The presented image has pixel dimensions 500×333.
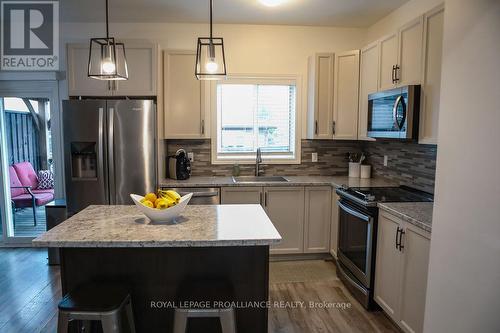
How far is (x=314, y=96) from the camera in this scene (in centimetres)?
384

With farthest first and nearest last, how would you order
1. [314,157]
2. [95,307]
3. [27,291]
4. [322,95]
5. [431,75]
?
[314,157]
[322,95]
[27,291]
[431,75]
[95,307]

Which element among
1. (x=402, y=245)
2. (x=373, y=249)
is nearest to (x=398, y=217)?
(x=402, y=245)

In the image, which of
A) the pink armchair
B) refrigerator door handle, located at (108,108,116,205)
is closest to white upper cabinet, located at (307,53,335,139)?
refrigerator door handle, located at (108,108,116,205)

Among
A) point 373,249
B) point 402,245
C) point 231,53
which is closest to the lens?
point 402,245

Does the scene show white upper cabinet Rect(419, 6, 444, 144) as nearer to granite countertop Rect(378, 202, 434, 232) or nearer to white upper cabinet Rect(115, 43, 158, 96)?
granite countertop Rect(378, 202, 434, 232)

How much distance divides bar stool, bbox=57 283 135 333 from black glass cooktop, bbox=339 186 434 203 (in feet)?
6.28

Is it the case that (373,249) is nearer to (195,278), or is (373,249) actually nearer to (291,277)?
(291,277)

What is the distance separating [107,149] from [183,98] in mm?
976

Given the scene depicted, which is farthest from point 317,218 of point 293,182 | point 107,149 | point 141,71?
point 141,71

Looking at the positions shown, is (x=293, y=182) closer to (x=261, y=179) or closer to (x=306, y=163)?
(x=261, y=179)

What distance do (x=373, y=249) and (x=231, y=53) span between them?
265 cm

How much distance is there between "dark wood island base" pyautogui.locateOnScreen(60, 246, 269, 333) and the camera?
1.87 m

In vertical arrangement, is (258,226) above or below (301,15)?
below

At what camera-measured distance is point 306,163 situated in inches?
166
